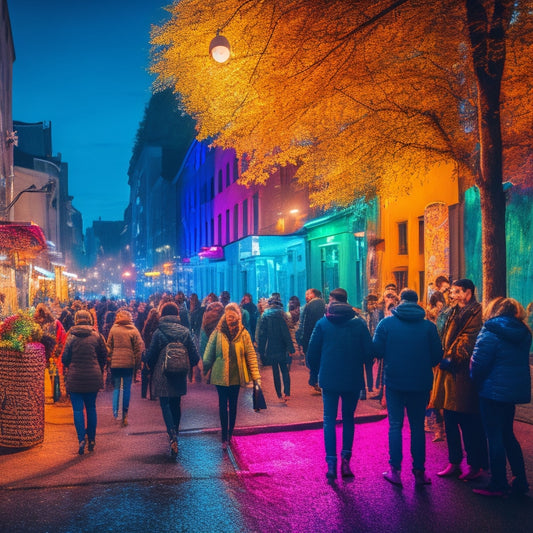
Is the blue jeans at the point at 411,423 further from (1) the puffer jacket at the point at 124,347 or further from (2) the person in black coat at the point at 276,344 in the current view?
(2) the person in black coat at the point at 276,344

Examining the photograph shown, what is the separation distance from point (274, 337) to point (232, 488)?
4.86 m

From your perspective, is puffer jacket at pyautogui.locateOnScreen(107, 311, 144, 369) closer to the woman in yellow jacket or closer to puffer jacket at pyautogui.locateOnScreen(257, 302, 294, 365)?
the woman in yellow jacket

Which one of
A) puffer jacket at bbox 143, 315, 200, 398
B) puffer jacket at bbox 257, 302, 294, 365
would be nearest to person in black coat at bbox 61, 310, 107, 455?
puffer jacket at bbox 143, 315, 200, 398

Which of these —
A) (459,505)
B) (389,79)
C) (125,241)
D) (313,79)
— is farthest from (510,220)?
(125,241)

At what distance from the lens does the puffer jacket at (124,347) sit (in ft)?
28.7

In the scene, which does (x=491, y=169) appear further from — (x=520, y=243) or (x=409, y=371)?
(x=409, y=371)

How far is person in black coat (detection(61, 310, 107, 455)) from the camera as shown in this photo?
23.6ft

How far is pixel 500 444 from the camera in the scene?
17.4 ft

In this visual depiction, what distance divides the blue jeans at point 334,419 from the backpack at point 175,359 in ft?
6.07

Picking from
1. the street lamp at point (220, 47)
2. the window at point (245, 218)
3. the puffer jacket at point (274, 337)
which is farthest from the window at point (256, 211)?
the street lamp at point (220, 47)

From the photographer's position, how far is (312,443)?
747cm

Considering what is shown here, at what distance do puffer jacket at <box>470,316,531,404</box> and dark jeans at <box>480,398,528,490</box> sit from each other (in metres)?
0.14

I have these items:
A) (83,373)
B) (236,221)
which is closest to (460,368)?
(83,373)

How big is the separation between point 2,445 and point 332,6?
23.7ft
